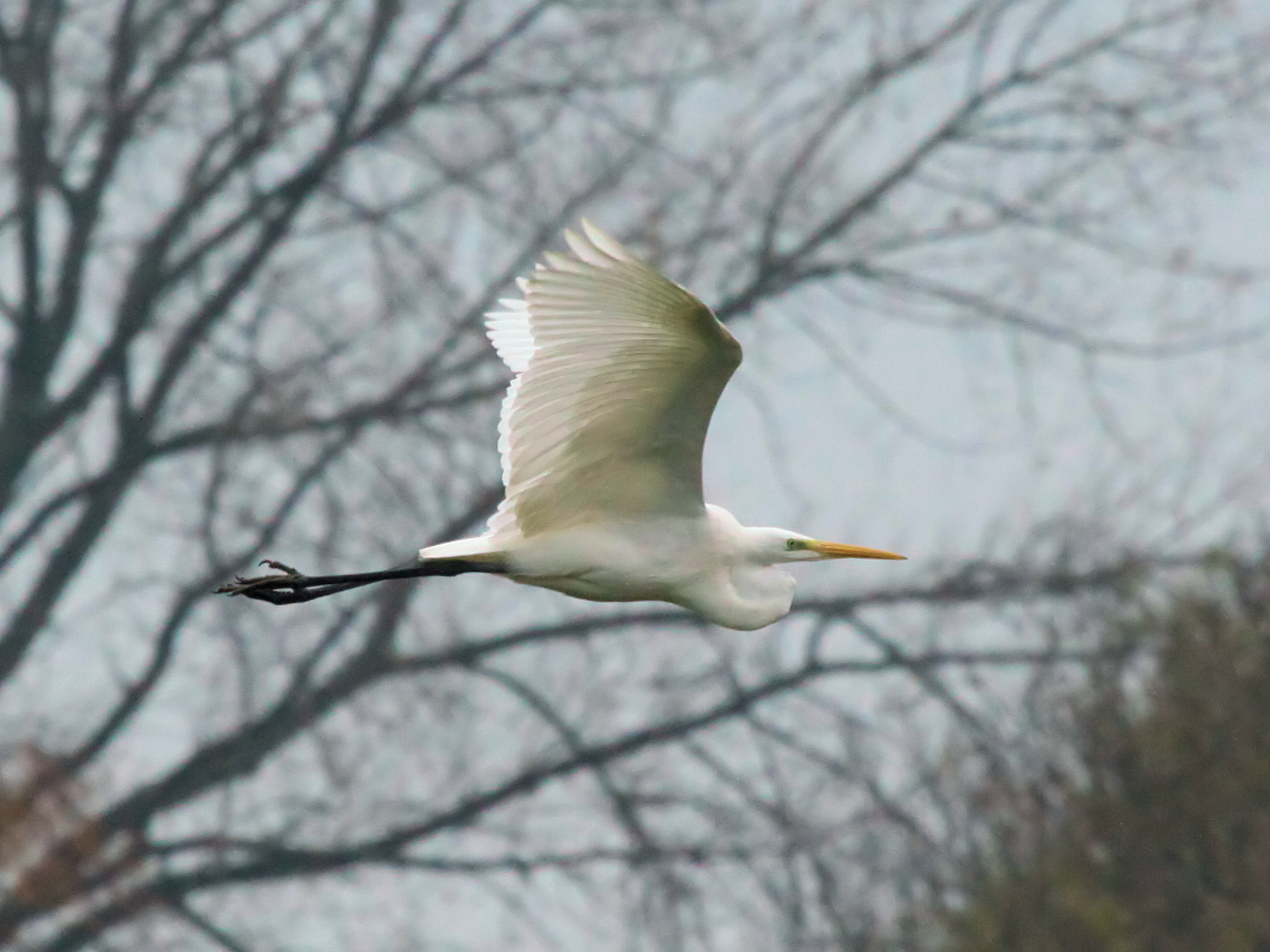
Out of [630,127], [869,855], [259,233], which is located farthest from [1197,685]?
[259,233]

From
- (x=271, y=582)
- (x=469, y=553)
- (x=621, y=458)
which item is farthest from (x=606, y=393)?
(x=271, y=582)

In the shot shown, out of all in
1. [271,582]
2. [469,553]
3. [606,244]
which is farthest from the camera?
[271,582]

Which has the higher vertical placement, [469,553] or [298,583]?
[298,583]

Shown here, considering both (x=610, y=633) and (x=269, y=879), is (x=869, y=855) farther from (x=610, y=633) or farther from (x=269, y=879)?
(x=269, y=879)

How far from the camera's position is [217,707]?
596 inches

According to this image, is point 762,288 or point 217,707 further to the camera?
point 762,288

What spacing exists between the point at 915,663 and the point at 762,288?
9.03 feet

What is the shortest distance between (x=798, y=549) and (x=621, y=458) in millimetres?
622

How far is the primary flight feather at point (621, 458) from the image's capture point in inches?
195

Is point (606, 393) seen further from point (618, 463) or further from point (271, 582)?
point (271, 582)

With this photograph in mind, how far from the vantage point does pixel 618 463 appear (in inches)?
213

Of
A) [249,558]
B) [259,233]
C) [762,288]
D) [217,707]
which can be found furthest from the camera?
[259,233]

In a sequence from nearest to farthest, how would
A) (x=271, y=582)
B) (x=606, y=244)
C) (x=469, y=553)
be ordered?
(x=606, y=244), (x=469, y=553), (x=271, y=582)

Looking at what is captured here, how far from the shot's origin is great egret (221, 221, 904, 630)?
4.96 meters
